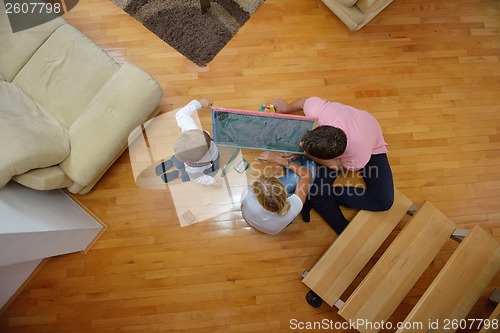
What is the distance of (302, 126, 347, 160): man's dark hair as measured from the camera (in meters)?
2.31

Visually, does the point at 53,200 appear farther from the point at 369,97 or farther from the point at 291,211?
the point at 369,97

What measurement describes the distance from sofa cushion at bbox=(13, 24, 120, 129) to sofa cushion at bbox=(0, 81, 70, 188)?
7 cm

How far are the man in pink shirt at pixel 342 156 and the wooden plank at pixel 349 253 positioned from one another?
99mm

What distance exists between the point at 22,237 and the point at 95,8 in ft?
6.32

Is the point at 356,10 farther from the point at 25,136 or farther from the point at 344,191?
the point at 25,136

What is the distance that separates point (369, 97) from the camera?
3.07 meters

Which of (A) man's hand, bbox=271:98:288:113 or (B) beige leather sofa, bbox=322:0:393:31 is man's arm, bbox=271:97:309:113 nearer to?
(A) man's hand, bbox=271:98:288:113

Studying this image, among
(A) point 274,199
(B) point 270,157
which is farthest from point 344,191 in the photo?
(A) point 274,199

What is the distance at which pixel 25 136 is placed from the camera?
90.3 inches

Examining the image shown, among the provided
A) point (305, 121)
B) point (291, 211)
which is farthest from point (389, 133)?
point (291, 211)

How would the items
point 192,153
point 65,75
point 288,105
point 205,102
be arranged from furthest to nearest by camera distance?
point 288,105 → point 205,102 → point 65,75 → point 192,153

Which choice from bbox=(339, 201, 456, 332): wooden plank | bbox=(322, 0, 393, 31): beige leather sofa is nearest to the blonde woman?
bbox=(339, 201, 456, 332): wooden plank

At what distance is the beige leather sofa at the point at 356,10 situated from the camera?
2.82 meters

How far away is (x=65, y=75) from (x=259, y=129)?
1.36 meters
